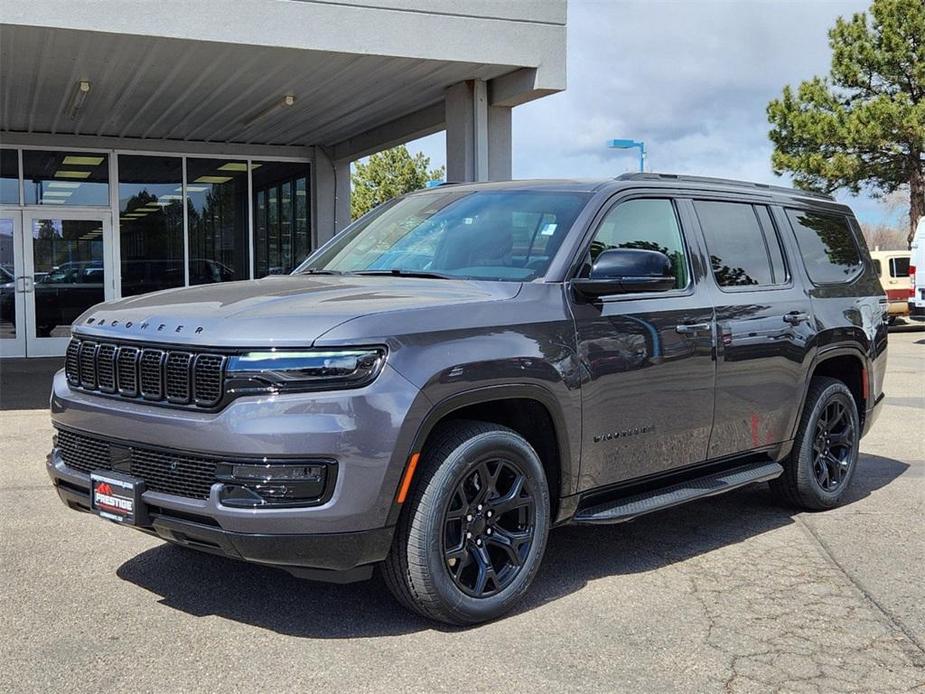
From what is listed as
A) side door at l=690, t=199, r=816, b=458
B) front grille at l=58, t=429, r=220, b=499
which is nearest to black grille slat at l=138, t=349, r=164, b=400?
front grille at l=58, t=429, r=220, b=499

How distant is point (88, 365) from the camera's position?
4176mm

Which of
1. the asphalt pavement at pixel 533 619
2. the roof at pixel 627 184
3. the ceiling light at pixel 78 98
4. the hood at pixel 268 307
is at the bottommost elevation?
the asphalt pavement at pixel 533 619

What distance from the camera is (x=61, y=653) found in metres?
3.76

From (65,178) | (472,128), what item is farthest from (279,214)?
(472,128)

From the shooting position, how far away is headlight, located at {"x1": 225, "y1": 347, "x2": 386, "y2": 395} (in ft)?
11.7

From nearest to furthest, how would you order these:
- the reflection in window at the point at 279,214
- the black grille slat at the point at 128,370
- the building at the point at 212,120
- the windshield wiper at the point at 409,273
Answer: the black grille slat at the point at 128,370 → the windshield wiper at the point at 409,273 → the building at the point at 212,120 → the reflection in window at the point at 279,214

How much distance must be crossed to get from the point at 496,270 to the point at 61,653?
243 centimetres

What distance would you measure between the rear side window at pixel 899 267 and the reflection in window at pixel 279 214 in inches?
589

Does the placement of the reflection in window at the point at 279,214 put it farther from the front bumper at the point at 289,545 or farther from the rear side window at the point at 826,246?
the front bumper at the point at 289,545

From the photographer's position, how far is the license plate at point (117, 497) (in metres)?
3.76

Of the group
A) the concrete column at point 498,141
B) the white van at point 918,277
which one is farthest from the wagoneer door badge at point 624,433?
the white van at point 918,277

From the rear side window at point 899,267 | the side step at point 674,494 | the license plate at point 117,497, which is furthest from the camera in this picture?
the rear side window at point 899,267

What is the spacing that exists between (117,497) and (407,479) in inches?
45.5

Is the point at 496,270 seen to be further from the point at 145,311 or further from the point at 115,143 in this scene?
the point at 115,143
